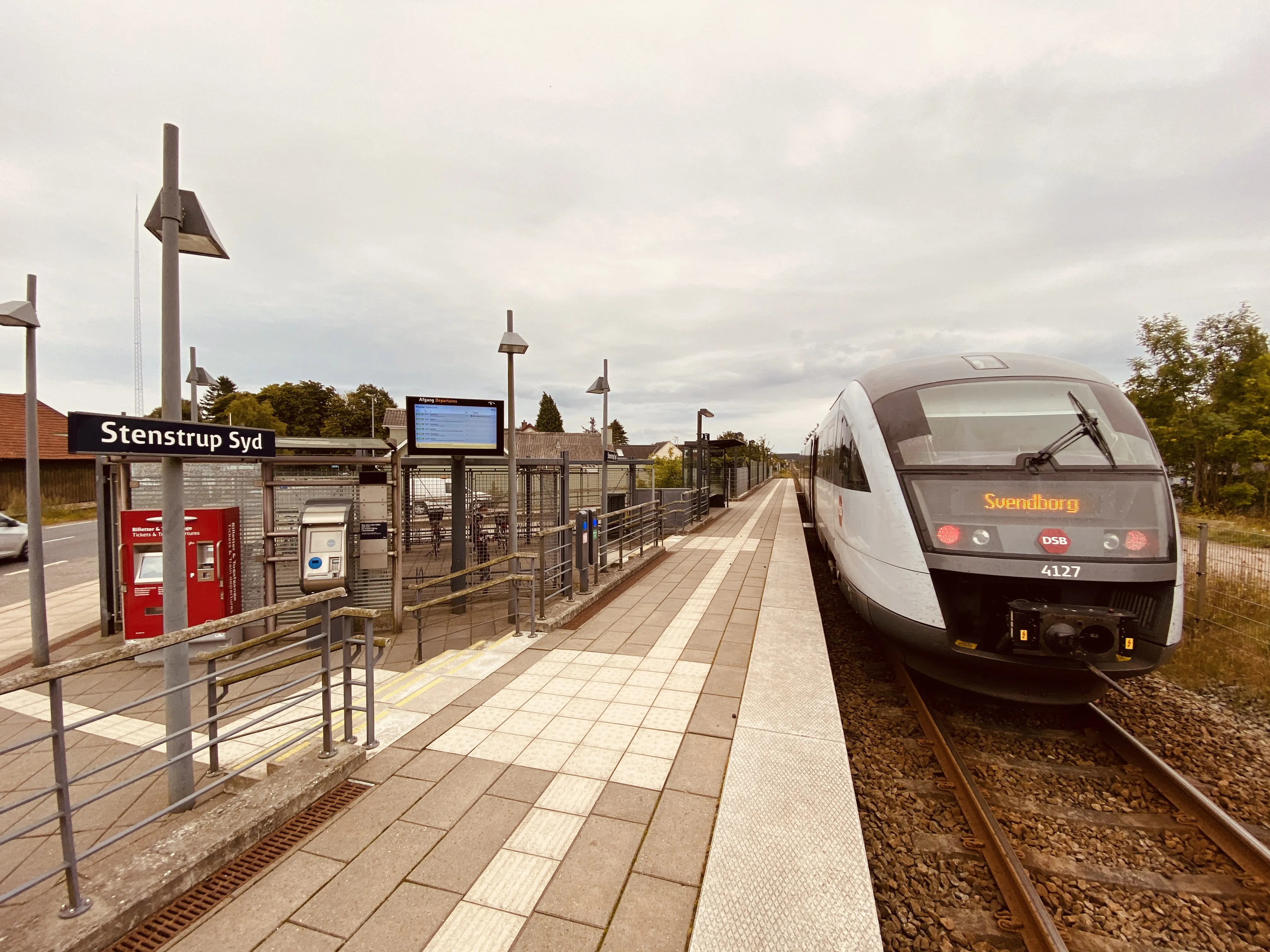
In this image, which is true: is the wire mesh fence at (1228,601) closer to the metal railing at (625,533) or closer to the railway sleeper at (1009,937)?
the railway sleeper at (1009,937)

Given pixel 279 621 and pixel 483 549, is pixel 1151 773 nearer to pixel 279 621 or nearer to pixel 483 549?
pixel 279 621

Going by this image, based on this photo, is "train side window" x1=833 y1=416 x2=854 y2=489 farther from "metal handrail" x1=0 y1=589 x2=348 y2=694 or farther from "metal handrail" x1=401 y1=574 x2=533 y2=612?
"metal handrail" x1=0 y1=589 x2=348 y2=694

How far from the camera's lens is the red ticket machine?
6129 mm

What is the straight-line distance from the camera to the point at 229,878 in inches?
95.8

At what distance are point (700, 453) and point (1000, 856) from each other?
15.7 meters

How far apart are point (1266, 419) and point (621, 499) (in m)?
23.4

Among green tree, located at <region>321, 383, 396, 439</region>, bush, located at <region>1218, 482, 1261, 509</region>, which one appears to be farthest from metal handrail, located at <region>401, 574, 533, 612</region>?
green tree, located at <region>321, 383, 396, 439</region>

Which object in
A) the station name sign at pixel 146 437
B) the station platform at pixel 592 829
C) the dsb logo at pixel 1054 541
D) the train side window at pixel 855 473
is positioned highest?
the station name sign at pixel 146 437

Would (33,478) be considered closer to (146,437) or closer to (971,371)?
(146,437)

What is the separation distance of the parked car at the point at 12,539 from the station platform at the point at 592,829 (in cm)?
1516

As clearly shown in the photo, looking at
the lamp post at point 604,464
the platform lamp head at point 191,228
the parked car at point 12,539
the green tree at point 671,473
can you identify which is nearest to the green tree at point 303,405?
the green tree at point 671,473

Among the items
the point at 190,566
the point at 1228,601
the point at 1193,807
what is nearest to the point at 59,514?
the point at 190,566

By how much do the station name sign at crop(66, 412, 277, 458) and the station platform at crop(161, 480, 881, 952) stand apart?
6.53ft

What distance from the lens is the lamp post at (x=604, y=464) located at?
29.4 ft
